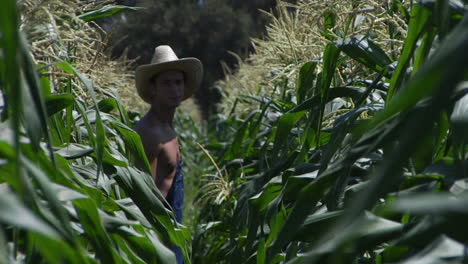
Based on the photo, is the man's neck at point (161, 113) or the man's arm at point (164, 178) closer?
the man's arm at point (164, 178)

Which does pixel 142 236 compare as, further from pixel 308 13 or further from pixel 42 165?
pixel 308 13

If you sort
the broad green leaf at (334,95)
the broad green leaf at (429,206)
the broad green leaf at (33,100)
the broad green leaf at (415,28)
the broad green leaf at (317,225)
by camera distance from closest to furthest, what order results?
the broad green leaf at (429,206), the broad green leaf at (33,100), the broad green leaf at (415,28), the broad green leaf at (317,225), the broad green leaf at (334,95)

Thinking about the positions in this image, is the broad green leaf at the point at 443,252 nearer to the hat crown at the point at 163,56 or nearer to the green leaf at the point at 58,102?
the green leaf at the point at 58,102

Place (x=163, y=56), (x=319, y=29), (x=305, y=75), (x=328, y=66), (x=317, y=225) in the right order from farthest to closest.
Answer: (x=163, y=56), (x=319, y=29), (x=305, y=75), (x=328, y=66), (x=317, y=225)

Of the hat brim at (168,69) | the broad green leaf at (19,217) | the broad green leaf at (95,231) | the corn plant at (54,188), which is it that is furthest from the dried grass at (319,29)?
the broad green leaf at (19,217)

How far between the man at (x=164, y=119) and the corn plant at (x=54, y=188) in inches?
45.3

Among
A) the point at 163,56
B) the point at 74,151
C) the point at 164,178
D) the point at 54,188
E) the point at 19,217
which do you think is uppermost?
the point at 19,217

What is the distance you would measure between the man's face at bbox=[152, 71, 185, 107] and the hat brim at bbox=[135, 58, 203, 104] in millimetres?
48

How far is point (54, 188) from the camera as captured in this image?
4.24 feet

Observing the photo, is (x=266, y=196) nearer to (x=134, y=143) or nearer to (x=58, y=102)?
(x=134, y=143)

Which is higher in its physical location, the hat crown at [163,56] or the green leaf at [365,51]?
the green leaf at [365,51]

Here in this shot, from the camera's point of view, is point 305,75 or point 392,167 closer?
point 392,167

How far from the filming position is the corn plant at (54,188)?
3.08ft

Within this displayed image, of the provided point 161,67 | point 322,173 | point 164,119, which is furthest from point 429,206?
point 161,67
